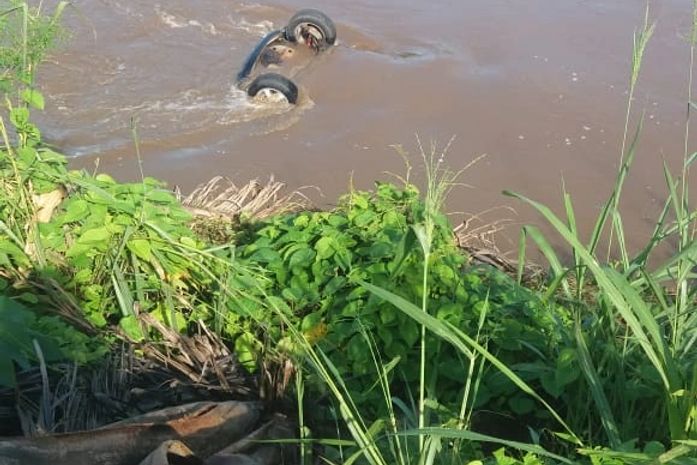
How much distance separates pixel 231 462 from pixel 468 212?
3.90 meters

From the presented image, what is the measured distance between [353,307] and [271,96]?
5.05m

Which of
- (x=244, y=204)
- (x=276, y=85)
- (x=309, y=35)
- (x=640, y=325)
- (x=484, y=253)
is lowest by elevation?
(x=484, y=253)

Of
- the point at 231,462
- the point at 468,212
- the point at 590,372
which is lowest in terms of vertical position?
the point at 468,212

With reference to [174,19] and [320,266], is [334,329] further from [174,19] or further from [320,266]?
[174,19]

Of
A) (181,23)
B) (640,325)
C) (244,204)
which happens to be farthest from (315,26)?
(640,325)

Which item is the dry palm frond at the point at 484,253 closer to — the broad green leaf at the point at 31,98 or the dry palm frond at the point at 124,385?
the dry palm frond at the point at 124,385

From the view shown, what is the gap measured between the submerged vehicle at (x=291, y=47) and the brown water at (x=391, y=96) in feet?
0.58

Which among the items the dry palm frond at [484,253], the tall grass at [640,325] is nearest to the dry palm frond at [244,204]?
the dry palm frond at [484,253]

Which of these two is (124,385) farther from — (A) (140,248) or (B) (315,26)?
(B) (315,26)

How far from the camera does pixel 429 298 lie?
10.0 feet

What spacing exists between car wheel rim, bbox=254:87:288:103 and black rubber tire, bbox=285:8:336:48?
4.86 ft

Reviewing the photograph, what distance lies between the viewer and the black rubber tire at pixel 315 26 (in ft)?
29.4

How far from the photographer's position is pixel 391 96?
311 inches

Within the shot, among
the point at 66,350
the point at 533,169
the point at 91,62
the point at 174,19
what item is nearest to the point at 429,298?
the point at 66,350
